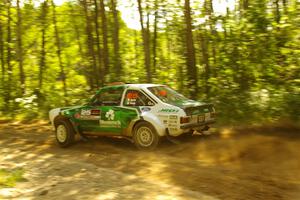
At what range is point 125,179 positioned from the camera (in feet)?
23.8

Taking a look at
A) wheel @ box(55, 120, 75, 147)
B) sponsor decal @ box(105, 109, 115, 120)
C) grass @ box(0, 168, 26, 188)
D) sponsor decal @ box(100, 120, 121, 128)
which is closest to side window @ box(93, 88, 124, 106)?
sponsor decal @ box(105, 109, 115, 120)

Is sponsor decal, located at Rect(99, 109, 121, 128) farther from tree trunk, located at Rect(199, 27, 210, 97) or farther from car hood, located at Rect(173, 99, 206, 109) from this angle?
tree trunk, located at Rect(199, 27, 210, 97)

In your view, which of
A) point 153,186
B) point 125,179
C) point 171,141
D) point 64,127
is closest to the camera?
point 153,186

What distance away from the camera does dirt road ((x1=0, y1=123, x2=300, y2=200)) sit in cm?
628

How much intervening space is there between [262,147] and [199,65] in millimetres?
7509

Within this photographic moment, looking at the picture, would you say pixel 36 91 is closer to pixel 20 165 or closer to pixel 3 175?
pixel 20 165

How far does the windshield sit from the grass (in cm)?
385

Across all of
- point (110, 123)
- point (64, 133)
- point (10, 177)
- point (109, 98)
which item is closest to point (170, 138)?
point (110, 123)

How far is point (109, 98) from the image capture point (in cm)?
1055

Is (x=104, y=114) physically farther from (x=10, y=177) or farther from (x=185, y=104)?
(x=10, y=177)

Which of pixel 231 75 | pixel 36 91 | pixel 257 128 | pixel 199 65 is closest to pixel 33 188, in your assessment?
pixel 257 128

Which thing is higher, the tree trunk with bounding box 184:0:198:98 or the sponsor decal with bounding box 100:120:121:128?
the tree trunk with bounding box 184:0:198:98

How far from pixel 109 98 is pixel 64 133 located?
1.93 metres

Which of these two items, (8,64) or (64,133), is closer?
(64,133)
